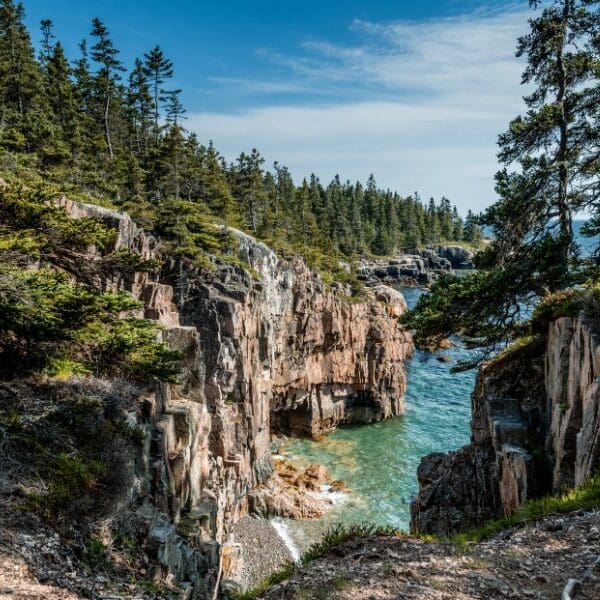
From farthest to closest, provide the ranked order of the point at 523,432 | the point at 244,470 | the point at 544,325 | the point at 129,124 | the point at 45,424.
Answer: the point at 129,124, the point at 244,470, the point at 544,325, the point at 523,432, the point at 45,424

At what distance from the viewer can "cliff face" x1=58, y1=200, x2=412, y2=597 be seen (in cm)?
1520

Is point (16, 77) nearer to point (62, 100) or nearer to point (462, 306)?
point (62, 100)

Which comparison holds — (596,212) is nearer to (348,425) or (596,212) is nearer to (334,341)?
(334,341)

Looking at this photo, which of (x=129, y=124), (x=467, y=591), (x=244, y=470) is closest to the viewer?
(x=467, y=591)

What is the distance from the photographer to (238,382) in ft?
105

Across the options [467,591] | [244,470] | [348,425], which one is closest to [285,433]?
[348,425]

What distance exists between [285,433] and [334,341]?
10511mm

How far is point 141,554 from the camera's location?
10414 mm

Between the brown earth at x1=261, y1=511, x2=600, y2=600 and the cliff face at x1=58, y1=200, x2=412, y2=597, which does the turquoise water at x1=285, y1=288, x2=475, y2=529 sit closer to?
the cliff face at x1=58, y1=200, x2=412, y2=597

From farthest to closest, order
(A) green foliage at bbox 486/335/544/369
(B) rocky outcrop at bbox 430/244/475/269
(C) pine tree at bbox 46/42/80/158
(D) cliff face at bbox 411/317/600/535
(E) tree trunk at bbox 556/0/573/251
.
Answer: (B) rocky outcrop at bbox 430/244/475/269, (C) pine tree at bbox 46/42/80/158, (A) green foliage at bbox 486/335/544/369, (E) tree trunk at bbox 556/0/573/251, (D) cliff face at bbox 411/317/600/535

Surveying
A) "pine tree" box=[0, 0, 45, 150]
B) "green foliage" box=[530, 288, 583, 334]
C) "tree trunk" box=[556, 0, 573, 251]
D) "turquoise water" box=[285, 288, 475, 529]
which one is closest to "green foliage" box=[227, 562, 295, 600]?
"green foliage" box=[530, 288, 583, 334]

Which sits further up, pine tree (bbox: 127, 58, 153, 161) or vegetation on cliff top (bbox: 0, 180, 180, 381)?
pine tree (bbox: 127, 58, 153, 161)

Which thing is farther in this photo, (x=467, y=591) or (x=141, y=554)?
(x=141, y=554)

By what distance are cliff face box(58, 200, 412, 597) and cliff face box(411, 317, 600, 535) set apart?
8.48m
